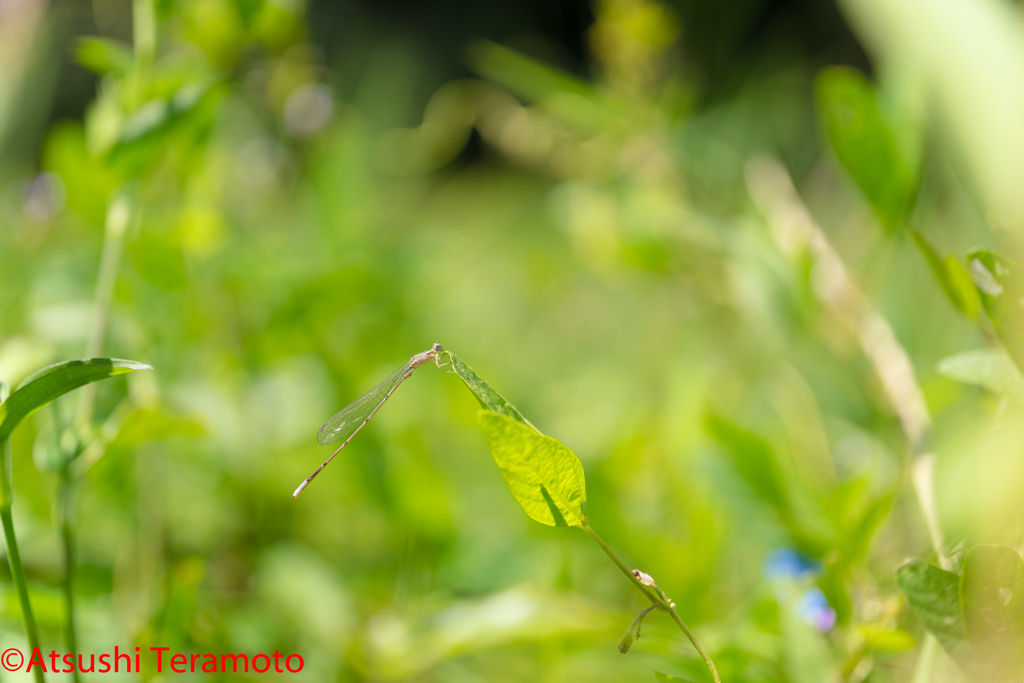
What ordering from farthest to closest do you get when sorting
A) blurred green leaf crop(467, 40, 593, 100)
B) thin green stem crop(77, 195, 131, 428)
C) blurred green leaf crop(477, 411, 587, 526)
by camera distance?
blurred green leaf crop(467, 40, 593, 100)
thin green stem crop(77, 195, 131, 428)
blurred green leaf crop(477, 411, 587, 526)

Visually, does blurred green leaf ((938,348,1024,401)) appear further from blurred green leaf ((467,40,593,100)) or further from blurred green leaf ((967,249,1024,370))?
blurred green leaf ((467,40,593,100))

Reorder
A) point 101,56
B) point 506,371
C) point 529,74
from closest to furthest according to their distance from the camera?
point 101,56
point 529,74
point 506,371

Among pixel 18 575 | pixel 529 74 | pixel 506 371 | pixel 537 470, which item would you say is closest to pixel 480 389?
pixel 537 470

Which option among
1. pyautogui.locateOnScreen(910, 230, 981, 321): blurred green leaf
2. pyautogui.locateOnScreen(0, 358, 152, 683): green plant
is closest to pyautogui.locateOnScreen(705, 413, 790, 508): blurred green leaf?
pyautogui.locateOnScreen(910, 230, 981, 321): blurred green leaf

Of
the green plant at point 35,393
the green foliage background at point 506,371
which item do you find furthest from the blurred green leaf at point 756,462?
the green plant at point 35,393

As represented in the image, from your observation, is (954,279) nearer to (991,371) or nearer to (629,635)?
(991,371)

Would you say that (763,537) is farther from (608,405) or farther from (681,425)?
(608,405)
